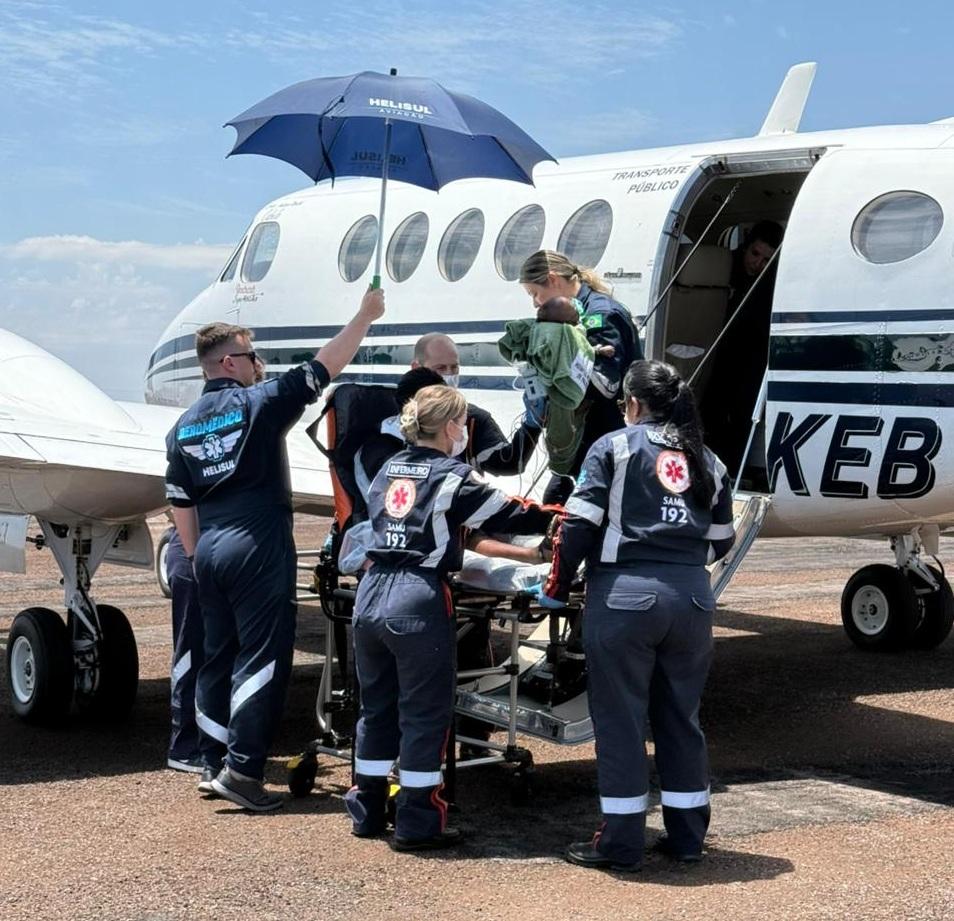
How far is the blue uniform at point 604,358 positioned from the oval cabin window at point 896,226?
1.97m

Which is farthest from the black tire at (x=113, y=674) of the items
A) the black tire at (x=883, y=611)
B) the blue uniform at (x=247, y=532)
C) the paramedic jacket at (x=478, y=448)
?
the black tire at (x=883, y=611)

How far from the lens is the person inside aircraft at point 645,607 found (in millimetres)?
6129

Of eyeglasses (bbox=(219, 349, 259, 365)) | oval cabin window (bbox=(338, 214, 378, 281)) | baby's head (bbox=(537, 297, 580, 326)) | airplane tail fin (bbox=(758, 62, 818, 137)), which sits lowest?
eyeglasses (bbox=(219, 349, 259, 365))

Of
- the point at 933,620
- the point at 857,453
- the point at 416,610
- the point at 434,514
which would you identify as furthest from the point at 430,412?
the point at 933,620

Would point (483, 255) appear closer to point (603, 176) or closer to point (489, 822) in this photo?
point (603, 176)

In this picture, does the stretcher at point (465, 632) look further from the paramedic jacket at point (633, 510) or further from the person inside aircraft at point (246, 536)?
the paramedic jacket at point (633, 510)

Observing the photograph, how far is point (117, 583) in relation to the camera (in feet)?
57.3

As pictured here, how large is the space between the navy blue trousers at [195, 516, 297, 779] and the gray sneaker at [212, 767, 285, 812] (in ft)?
0.15

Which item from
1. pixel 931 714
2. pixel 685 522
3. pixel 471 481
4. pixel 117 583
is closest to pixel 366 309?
pixel 471 481

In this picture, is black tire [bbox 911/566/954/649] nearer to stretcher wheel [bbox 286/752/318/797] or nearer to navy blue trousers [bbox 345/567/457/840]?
stretcher wheel [bbox 286/752/318/797]

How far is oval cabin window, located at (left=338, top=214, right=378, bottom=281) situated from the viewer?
12.8m

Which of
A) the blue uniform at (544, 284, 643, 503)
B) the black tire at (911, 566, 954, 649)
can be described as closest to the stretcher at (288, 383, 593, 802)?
the blue uniform at (544, 284, 643, 503)

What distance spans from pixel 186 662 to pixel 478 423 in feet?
6.93

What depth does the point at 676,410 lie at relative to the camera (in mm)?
6414
